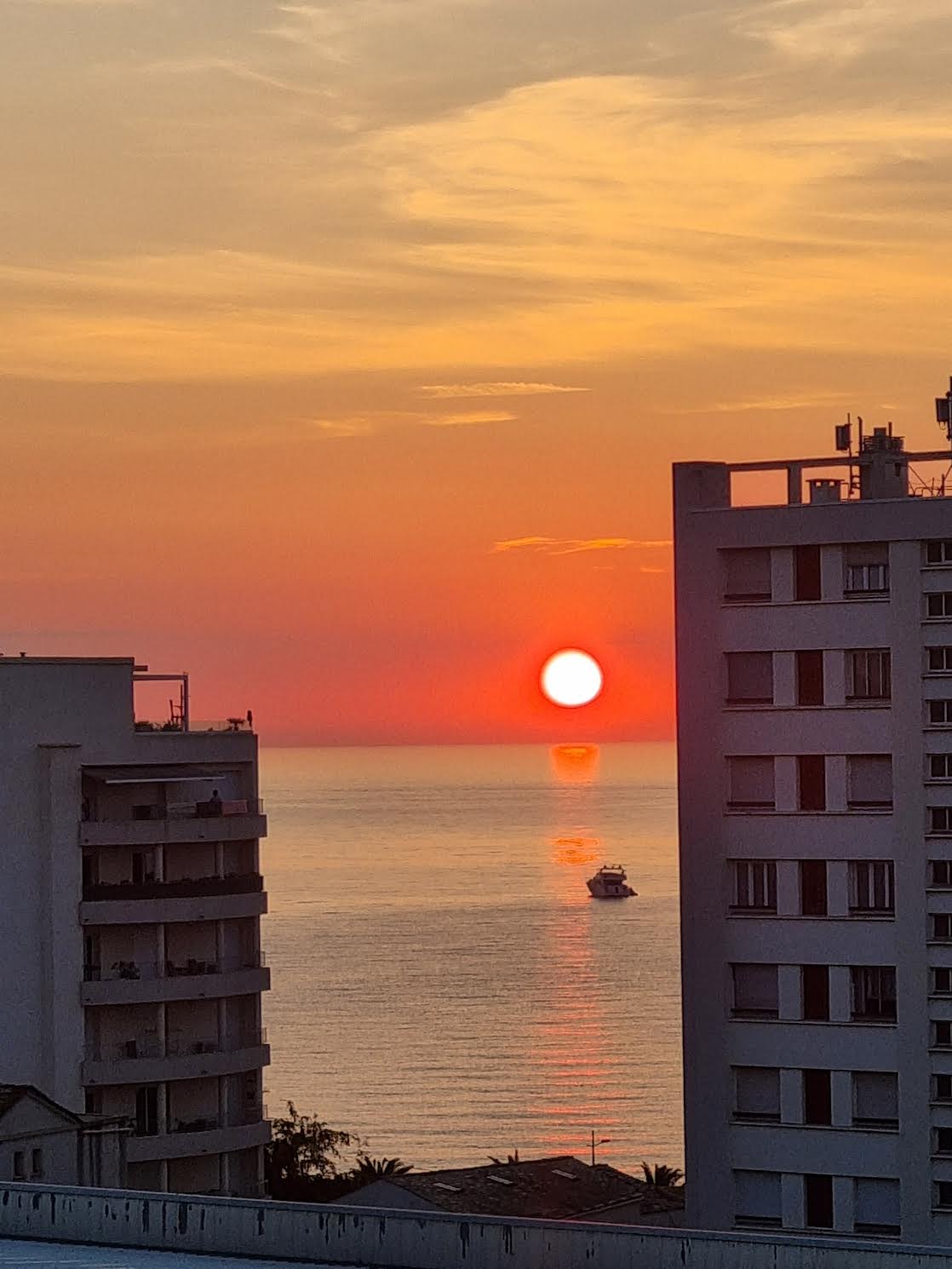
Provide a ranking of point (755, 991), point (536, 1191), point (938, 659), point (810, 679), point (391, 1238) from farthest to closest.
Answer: point (536, 1191)
point (810, 679)
point (755, 991)
point (938, 659)
point (391, 1238)

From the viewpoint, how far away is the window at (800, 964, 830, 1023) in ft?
196

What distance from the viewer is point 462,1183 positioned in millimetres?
79438

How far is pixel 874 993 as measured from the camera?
59656 millimetres

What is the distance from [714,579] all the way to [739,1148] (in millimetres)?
14386

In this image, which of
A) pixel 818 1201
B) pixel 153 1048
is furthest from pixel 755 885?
pixel 153 1048

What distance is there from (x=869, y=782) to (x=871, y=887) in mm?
2682

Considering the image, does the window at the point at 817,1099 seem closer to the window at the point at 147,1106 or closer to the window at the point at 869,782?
the window at the point at 869,782

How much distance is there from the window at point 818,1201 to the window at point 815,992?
3930 mm

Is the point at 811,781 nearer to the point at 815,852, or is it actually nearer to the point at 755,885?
the point at 815,852

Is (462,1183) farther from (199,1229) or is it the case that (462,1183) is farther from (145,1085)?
(199,1229)

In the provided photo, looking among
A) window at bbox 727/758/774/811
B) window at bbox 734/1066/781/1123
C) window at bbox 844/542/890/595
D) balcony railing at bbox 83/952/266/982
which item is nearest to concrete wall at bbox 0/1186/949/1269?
window at bbox 734/1066/781/1123

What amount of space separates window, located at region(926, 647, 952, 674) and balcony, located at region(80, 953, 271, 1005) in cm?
2614

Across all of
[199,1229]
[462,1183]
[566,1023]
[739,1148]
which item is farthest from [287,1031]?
[199,1229]

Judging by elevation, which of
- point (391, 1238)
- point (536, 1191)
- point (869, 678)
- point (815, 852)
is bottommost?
point (536, 1191)
